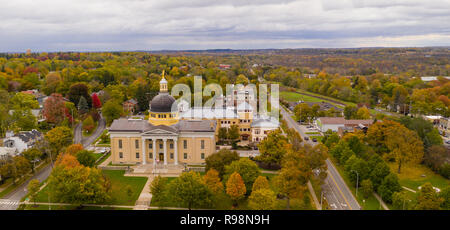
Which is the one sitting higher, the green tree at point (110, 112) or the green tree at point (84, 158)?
the green tree at point (110, 112)

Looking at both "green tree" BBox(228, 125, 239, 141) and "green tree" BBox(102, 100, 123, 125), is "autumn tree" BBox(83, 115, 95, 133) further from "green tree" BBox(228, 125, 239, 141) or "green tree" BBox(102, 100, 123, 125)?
"green tree" BBox(228, 125, 239, 141)

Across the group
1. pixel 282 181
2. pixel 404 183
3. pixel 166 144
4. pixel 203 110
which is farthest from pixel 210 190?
pixel 203 110

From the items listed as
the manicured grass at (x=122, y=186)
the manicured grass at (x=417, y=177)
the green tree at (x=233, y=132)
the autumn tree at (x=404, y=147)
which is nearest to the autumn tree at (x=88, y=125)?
the manicured grass at (x=122, y=186)

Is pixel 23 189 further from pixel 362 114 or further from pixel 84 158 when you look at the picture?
pixel 362 114

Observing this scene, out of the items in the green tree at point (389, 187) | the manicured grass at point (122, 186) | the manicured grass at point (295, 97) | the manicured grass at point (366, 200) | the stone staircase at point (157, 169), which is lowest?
the manicured grass at point (366, 200)

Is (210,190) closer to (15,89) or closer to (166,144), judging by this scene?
(166,144)

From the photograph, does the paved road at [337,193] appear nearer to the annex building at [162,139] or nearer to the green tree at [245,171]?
the green tree at [245,171]
